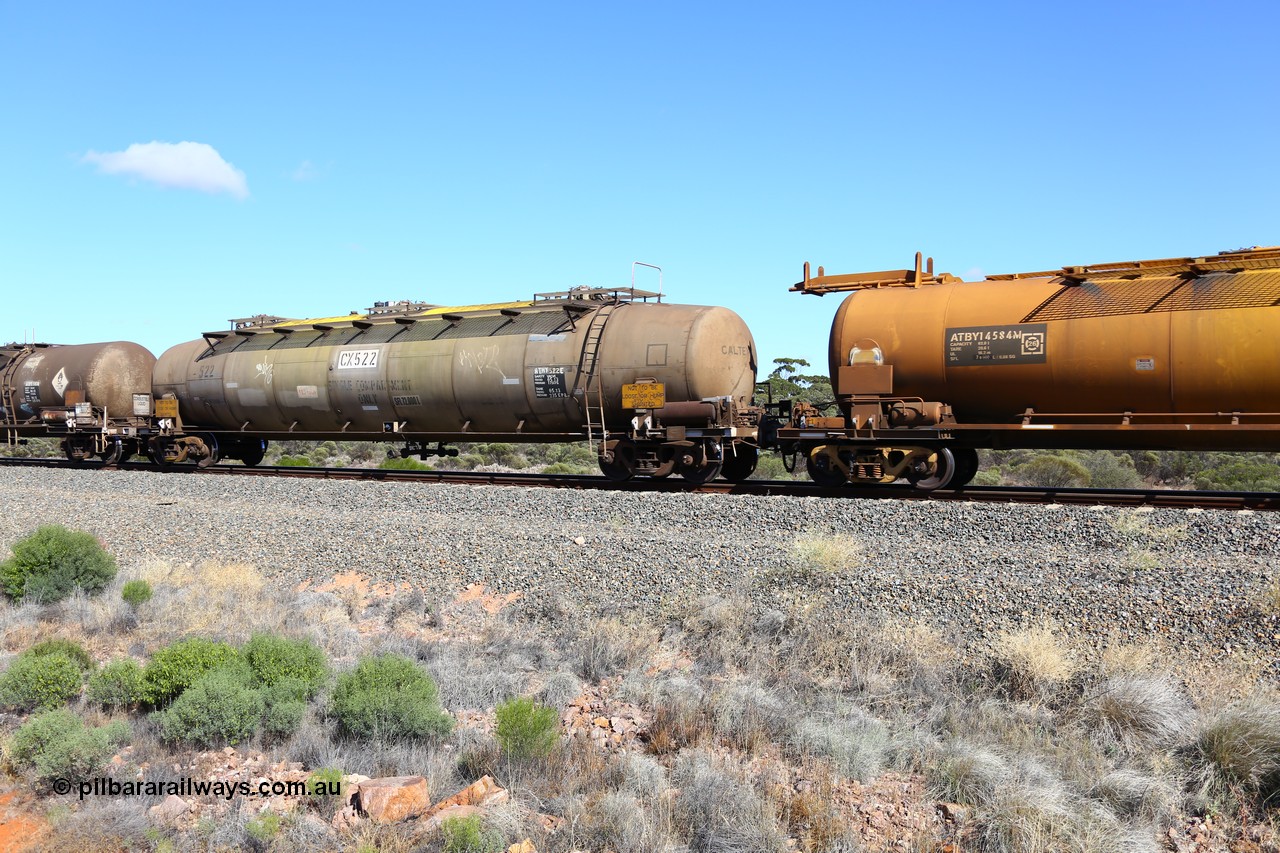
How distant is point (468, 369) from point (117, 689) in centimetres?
1221

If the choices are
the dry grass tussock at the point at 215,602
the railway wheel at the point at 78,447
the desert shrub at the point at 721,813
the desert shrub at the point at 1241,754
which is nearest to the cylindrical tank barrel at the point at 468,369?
the railway wheel at the point at 78,447

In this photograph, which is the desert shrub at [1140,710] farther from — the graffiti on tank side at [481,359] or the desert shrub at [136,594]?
the graffiti on tank side at [481,359]

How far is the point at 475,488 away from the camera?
16.9 m

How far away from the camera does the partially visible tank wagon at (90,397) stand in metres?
26.7

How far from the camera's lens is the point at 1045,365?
1388 cm

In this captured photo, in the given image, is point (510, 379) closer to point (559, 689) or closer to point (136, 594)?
point (136, 594)

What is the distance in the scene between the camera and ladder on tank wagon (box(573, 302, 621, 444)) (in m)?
18.0

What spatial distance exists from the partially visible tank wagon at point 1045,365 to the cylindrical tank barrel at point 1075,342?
0.02 m

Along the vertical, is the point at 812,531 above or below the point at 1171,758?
above

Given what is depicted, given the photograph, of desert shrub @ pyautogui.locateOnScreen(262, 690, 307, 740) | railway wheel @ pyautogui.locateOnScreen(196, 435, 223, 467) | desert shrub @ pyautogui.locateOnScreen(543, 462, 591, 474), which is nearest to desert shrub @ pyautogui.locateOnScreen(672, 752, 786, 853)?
desert shrub @ pyautogui.locateOnScreen(262, 690, 307, 740)

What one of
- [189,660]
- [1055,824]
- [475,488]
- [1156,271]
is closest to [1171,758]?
[1055,824]

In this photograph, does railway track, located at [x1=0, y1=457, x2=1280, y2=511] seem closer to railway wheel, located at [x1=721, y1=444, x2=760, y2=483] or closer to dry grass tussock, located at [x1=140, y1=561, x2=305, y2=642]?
railway wheel, located at [x1=721, y1=444, x2=760, y2=483]

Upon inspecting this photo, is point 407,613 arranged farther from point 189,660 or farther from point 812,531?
point 812,531

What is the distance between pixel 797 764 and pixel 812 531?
5374mm
